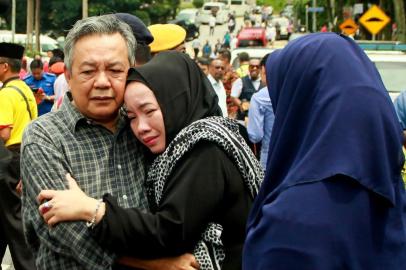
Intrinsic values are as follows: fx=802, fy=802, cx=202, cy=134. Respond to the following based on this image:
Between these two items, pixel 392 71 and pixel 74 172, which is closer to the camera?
pixel 74 172

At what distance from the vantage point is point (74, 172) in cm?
279

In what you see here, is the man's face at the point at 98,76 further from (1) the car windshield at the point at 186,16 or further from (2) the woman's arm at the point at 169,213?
(1) the car windshield at the point at 186,16

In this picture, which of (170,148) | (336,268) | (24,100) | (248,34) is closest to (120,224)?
(170,148)

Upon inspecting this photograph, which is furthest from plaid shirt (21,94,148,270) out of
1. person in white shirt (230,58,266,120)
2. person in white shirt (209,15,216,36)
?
person in white shirt (209,15,216,36)

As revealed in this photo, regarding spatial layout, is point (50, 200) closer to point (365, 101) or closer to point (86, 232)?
point (86, 232)

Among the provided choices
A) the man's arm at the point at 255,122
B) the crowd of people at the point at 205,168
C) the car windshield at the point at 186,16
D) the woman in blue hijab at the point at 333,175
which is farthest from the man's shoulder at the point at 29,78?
the car windshield at the point at 186,16

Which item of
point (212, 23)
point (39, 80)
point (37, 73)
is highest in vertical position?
point (37, 73)

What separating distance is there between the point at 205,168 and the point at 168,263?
350 mm

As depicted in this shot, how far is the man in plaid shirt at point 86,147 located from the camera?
8.93 ft

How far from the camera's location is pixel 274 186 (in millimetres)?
2205

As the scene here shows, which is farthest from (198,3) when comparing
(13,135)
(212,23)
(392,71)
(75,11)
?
(13,135)

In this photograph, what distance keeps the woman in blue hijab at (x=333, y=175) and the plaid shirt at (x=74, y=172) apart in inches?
28.2

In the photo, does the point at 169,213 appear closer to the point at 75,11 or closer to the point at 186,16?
the point at 75,11

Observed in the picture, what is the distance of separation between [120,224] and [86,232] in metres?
0.13
